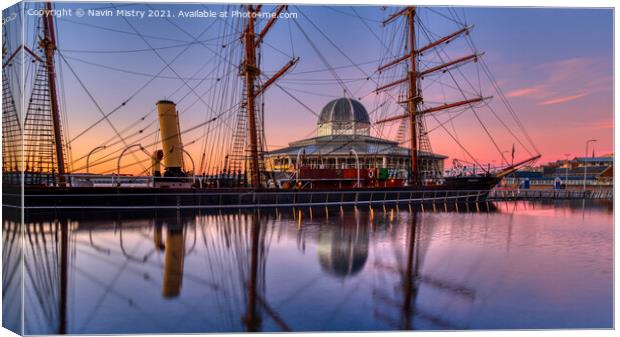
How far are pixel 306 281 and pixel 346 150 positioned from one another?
42.9 m

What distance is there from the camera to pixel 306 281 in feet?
26.9

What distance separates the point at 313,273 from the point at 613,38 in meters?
7.80

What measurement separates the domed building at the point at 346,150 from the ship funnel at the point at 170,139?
13.0 meters

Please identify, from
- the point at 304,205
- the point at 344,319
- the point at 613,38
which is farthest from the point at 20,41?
the point at 304,205

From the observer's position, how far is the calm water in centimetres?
635

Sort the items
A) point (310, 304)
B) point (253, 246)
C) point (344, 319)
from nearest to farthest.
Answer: point (344, 319) < point (310, 304) < point (253, 246)

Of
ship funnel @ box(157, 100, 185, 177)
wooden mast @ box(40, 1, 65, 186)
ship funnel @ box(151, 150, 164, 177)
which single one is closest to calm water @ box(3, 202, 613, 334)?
wooden mast @ box(40, 1, 65, 186)

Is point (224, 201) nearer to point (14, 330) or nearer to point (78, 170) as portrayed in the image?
point (78, 170)

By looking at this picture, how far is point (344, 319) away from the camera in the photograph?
630cm

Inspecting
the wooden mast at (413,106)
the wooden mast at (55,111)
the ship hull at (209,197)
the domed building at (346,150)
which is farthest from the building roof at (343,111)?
the wooden mast at (55,111)

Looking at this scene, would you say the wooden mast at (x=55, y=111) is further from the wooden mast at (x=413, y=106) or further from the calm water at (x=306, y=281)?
the wooden mast at (x=413, y=106)

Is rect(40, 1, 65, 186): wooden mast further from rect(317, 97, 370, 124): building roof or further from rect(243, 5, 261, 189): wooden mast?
rect(317, 97, 370, 124): building roof

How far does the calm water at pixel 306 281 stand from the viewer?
20.8 feet

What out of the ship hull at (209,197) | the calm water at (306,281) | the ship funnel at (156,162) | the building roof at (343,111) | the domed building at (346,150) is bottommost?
the calm water at (306,281)
